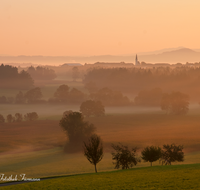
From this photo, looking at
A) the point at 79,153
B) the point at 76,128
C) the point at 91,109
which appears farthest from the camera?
the point at 91,109

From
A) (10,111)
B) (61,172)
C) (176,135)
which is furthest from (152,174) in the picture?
(10,111)

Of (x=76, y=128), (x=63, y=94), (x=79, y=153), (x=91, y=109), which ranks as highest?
(x=63, y=94)

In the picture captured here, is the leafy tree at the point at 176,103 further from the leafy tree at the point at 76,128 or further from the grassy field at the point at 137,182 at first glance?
the grassy field at the point at 137,182

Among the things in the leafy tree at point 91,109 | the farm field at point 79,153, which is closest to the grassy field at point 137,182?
the farm field at point 79,153

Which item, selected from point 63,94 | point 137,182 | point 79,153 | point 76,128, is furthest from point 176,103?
point 137,182

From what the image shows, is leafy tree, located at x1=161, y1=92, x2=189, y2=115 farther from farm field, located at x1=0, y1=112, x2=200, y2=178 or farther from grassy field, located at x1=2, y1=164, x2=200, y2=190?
grassy field, located at x1=2, y1=164, x2=200, y2=190

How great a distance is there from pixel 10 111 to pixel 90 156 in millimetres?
130330

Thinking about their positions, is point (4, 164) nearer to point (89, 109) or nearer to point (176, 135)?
point (176, 135)

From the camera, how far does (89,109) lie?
449 feet

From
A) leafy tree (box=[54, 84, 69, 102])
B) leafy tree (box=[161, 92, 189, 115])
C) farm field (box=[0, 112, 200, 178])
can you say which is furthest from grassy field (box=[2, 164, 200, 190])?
leafy tree (box=[54, 84, 69, 102])

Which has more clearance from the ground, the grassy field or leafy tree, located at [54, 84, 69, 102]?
leafy tree, located at [54, 84, 69, 102]

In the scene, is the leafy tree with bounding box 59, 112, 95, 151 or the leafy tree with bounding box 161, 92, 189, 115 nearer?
the leafy tree with bounding box 59, 112, 95, 151

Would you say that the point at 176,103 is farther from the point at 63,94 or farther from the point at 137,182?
the point at 137,182

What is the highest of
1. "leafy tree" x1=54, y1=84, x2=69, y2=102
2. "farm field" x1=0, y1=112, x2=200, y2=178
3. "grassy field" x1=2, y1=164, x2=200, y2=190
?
"leafy tree" x1=54, y1=84, x2=69, y2=102
